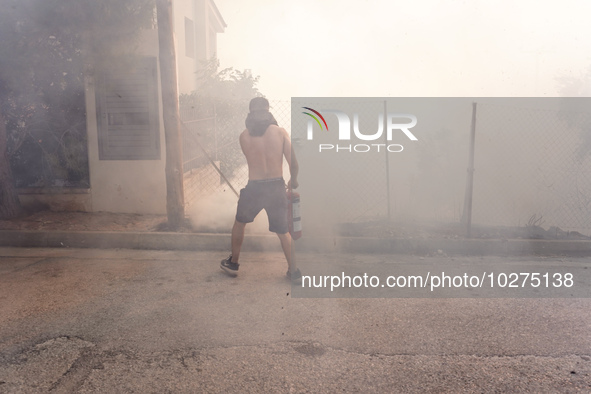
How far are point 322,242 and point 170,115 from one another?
8.60 feet

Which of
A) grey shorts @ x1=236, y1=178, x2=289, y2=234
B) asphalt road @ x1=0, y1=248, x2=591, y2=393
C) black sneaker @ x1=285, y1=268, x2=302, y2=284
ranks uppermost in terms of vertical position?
grey shorts @ x1=236, y1=178, x2=289, y2=234

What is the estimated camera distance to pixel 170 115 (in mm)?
7285

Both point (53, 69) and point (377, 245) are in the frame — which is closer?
point (377, 245)

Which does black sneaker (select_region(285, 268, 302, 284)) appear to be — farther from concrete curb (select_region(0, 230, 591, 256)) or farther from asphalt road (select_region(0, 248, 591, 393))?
concrete curb (select_region(0, 230, 591, 256))

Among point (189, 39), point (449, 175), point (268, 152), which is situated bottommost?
point (449, 175)

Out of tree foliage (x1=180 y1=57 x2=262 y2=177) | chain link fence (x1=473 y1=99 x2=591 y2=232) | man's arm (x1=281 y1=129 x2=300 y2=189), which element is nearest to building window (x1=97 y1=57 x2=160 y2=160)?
tree foliage (x1=180 y1=57 x2=262 y2=177)

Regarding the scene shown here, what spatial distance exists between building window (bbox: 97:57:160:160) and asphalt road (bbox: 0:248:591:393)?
9.33 ft

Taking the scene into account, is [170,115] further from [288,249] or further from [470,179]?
[470,179]

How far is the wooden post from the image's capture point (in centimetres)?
718

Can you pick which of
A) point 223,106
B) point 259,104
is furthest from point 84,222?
point 223,106

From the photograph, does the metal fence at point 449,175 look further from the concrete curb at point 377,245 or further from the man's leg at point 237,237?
the man's leg at point 237,237

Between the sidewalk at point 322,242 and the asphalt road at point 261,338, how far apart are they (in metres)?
1.14

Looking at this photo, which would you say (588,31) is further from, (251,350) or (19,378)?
(19,378)

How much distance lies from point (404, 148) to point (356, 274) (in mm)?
7658
